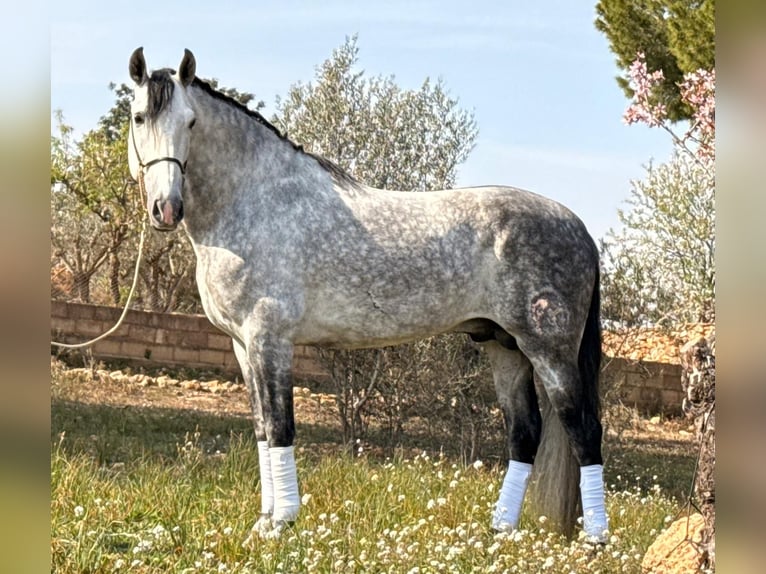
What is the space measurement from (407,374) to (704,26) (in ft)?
36.2

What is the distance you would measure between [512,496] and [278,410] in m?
1.39

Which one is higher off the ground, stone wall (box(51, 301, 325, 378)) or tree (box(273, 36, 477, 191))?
tree (box(273, 36, 477, 191))

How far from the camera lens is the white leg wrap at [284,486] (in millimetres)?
4613

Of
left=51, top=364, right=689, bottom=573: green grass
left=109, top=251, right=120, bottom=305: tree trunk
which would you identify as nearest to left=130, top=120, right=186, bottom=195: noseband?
left=51, top=364, right=689, bottom=573: green grass

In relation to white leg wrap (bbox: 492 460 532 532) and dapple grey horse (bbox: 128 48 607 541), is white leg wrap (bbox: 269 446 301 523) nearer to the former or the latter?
dapple grey horse (bbox: 128 48 607 541)

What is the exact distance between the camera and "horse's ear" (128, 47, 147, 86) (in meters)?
4.43

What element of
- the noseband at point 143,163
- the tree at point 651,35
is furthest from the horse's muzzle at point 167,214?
the tree at point 651,35

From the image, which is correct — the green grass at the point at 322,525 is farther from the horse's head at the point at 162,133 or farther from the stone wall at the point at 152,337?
the stone wall at the point at 152,337

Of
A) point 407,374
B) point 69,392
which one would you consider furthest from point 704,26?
point 69,392

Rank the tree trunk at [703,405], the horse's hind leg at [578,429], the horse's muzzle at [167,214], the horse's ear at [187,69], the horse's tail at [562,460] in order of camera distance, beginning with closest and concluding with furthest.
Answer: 1. the tree trunk at [703,405]
2. the horse's muzzle at [167,214]
3. the horse's ear at [187,69]
4. the horse's hind leg at [578,429]
5. the horse's tail at [562,460]

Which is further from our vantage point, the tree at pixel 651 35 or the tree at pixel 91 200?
the tree at pixel 651 35
